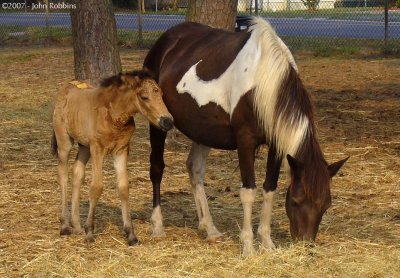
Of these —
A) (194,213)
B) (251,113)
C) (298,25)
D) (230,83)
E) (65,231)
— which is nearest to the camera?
(251,113)

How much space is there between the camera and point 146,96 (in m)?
6.23

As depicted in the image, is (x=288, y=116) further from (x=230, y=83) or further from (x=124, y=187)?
(x=124, y=187)

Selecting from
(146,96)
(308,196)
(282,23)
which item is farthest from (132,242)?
(282,23)

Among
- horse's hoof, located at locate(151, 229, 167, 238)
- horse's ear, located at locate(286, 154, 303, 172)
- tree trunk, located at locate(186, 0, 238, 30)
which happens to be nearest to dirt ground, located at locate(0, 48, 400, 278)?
horse's hoof, located at locate(151, 229, 167, 238)

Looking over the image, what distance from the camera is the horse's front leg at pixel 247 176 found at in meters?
6.06

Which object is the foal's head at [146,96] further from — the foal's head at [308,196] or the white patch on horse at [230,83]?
the foal's head at [308,196]

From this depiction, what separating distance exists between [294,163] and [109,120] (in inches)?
57.1

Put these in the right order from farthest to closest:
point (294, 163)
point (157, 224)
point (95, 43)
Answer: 1. point (95, 43)
2. point (157, 224)
3. point (294, 163)

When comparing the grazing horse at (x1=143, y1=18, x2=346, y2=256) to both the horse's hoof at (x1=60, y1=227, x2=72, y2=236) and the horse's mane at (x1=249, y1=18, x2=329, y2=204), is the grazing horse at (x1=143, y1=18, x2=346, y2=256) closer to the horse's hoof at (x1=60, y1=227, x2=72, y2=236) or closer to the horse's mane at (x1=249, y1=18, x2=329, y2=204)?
the horse's mane at (x1=249, y1=18, x2=329, y2=204)

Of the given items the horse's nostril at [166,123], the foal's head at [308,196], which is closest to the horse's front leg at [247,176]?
the foal's head at [308,196]

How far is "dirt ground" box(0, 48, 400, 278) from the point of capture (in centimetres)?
580

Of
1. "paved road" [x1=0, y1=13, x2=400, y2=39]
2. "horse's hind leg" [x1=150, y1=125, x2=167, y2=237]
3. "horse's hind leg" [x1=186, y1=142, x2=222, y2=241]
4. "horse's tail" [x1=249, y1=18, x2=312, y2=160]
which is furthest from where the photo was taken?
"paved road" [x1=0, y1=13, x2=400, y2=39]

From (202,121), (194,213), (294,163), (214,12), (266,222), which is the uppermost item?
(214,12)

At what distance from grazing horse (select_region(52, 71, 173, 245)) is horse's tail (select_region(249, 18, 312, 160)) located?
681 millimetres
